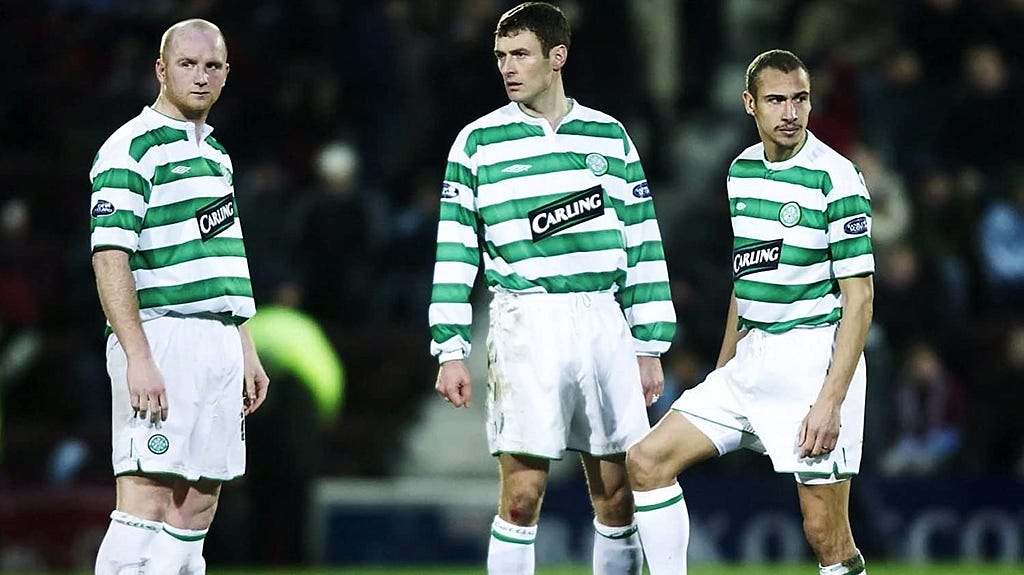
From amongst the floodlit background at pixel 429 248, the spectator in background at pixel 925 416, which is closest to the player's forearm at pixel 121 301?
the floodlit background at pixel 429 248

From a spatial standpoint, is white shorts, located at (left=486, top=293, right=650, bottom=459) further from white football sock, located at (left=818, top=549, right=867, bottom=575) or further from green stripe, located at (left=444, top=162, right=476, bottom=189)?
white football sock, located at (left=818, top=549, right=867, bottom=575)

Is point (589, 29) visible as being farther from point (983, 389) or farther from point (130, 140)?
point (130, 140)

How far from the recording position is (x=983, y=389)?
14.1 metres

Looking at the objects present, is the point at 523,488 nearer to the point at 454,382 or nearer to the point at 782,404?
the point at 454,382

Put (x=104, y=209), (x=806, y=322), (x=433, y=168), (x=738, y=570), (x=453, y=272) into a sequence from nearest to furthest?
(x=104, y=209) → (x=806, y=322) → (x=453, y=272) → (x=738, y=570) → (x=433, y=168)

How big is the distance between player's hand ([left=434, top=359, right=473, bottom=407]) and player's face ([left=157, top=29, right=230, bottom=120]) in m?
1.36

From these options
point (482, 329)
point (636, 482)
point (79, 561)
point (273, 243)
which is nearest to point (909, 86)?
point (482, 329)

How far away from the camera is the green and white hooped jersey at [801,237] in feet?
23.7

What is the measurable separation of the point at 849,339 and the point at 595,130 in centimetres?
135

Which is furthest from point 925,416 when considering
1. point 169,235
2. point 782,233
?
point 169,235

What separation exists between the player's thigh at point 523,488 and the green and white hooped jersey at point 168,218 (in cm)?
123

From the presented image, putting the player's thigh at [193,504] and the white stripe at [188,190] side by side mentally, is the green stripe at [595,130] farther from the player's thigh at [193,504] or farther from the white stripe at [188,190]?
the player's thigh at [193,504]

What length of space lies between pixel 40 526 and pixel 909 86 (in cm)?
767

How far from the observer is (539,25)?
297 inches
